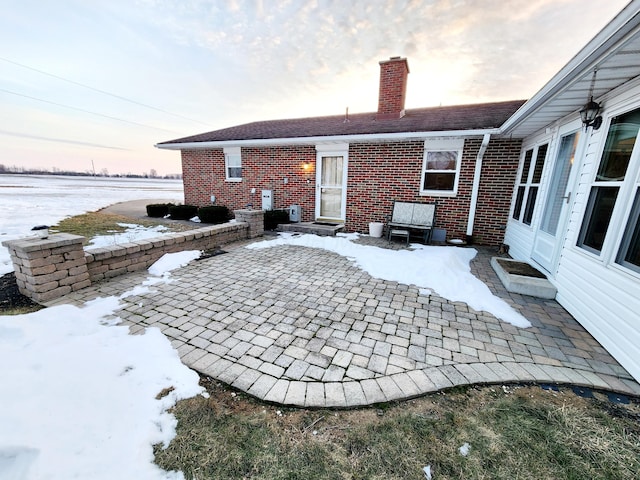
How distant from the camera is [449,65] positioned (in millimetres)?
8109

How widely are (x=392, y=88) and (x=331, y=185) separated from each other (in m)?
3.70

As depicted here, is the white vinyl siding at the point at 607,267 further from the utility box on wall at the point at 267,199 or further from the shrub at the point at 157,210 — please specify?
the shrub at the point at 157,210

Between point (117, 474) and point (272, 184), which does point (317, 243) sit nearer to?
point (272, 184)

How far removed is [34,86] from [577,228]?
1330 inches

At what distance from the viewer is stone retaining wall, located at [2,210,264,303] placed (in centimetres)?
306

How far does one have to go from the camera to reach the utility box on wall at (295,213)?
8.49 m

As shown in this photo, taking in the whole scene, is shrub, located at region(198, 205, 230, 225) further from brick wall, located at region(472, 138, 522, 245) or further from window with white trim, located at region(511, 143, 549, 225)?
window with white trim, located at region(511, 143, 549, 225)

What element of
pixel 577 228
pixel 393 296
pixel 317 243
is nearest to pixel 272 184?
pixel 317 243

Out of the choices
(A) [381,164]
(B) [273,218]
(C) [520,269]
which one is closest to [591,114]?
(C) [520,269]

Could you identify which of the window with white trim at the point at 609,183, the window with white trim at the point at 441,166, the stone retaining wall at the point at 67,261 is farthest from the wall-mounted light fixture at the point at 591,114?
the stone retaining wall at the point at 67,261

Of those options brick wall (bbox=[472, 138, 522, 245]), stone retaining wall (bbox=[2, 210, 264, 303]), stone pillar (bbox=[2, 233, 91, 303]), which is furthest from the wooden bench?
stone pillar (bbox=[2, 233, 91, 303])

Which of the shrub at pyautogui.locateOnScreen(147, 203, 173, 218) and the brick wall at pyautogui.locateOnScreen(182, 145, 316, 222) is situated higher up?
the brick wall at pyautogui.locateOnScreen(182, 145, 316, 222)

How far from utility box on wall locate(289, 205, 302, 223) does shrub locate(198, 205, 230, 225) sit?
8.85 feet

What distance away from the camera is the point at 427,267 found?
4719mm
